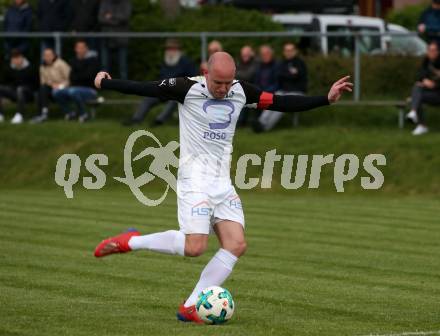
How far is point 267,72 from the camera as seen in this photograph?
24.9 meters

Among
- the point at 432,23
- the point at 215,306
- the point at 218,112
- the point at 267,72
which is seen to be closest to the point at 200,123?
the point at 218,112

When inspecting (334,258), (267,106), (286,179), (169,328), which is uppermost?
(267,106)

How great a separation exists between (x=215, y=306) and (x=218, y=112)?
1.68 m

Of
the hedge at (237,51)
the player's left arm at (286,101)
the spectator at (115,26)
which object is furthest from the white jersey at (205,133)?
the spectator at (115,26)

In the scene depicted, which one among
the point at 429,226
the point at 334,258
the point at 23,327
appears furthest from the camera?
the point at 429,226

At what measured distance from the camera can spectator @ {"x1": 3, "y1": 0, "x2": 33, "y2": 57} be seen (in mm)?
27016

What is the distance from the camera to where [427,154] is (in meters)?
23.8

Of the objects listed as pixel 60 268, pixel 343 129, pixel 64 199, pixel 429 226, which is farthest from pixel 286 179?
pixel 60 268

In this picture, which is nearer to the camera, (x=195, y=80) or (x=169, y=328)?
(x=169, y=328)

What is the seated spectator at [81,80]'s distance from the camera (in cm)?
2553

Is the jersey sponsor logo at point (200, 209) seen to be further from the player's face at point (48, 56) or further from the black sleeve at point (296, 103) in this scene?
the player's face at point (48, 56)

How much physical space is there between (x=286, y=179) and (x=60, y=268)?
1175 centimetres

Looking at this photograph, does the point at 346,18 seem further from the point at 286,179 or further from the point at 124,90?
the point at 124,90

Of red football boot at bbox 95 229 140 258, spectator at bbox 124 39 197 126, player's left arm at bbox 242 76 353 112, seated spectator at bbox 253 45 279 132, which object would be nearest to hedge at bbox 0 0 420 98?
seated spectator at bbox 253 45 279 132
